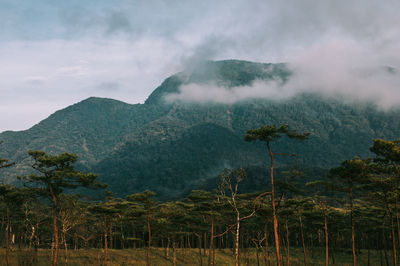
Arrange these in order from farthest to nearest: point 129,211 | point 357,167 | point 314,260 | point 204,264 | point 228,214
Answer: point 314,260 < point 204,264 < point 228,214 < point 129,211 < point 357,167

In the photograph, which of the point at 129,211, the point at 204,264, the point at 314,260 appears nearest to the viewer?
the point at 129,211

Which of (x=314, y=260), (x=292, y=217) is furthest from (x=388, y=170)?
(x=314, y=260)

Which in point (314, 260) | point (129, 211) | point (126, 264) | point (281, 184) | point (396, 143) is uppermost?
point (396, 143)

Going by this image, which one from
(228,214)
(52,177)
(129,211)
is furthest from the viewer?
(228,214)

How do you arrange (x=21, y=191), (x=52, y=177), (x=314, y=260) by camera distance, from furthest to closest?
(x=314, y=260) → (x=21, y=191) → (x=52, y=177)

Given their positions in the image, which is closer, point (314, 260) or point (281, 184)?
point (281, 184)

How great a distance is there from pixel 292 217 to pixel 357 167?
1335 inches

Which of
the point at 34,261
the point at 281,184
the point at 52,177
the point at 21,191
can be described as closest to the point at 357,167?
the point at 281,184

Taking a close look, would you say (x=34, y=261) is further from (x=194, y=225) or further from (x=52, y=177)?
(x=194, y=225)

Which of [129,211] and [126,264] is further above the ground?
[129,211]

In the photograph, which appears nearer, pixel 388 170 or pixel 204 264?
pixel 388 170

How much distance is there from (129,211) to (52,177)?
16321mm

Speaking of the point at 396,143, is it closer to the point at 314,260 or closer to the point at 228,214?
the point at 228,214

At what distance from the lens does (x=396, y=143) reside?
30.8 meters
